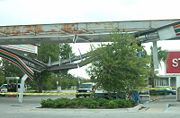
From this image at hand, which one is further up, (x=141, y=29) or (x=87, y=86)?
(x=141, y=29)

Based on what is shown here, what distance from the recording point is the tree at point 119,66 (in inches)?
1072

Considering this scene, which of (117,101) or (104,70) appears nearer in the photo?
(117,101)

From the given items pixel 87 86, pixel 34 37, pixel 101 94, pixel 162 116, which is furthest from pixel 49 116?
pixel 87 86

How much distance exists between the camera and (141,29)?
33.6m

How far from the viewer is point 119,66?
89.0 feet

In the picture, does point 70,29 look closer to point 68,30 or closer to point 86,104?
point 68,30

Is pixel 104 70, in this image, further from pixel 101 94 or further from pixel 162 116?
pixel 162 116

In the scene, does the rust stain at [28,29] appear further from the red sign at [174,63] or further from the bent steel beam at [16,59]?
the red sign at [174,63]

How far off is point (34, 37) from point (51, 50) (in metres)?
34.2

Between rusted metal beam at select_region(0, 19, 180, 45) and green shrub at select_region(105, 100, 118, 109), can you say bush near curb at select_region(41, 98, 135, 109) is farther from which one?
rusted metal beam at select_region(0, 19, 180, 45)

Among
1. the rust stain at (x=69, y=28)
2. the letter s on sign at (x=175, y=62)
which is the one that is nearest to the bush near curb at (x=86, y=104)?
the rust stain at (x=69, y=28)

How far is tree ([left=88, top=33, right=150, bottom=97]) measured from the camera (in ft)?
89.3

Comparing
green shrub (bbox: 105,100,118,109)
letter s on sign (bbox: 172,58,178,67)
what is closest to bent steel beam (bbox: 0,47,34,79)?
letter s on sign (bbox: 172,58,178,67)

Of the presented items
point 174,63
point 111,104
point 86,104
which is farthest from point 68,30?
point 111,104
